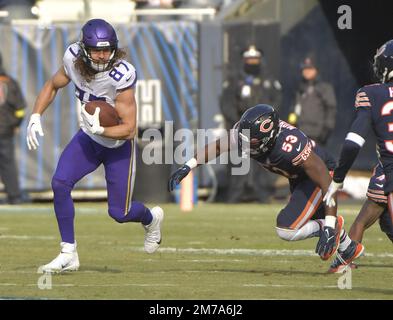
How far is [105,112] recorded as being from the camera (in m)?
8.56

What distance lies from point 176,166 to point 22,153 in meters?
2.06

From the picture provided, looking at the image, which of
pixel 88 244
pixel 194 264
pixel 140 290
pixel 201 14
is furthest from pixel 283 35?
pixel 140 290

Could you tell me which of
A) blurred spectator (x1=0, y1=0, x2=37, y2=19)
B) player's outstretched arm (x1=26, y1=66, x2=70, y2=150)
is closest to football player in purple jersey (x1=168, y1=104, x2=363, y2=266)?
player's outstretched arm (x1=26, y1=66, x2=70, y2=150)

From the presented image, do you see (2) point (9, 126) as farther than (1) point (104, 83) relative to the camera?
Yes

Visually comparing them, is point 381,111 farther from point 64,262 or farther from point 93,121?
point 64,262

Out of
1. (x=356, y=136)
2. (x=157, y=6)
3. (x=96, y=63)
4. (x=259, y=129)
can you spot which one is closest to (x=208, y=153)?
(x=259, y=129)

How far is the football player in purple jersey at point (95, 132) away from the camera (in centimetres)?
846

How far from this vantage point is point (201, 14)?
1714 centimetres

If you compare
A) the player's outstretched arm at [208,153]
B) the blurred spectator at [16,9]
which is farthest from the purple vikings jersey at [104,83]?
the blurred spectator at [16,9]

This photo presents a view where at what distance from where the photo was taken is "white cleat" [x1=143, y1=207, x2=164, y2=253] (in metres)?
9.15

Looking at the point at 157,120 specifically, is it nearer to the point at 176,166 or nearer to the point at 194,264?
the point at 176,166

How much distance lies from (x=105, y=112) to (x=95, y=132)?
8.8 inches

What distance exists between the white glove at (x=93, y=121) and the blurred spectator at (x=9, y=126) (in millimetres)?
7269

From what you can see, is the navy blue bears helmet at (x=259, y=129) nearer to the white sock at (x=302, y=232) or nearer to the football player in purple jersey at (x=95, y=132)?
the white sock at (x=302, y=232)
